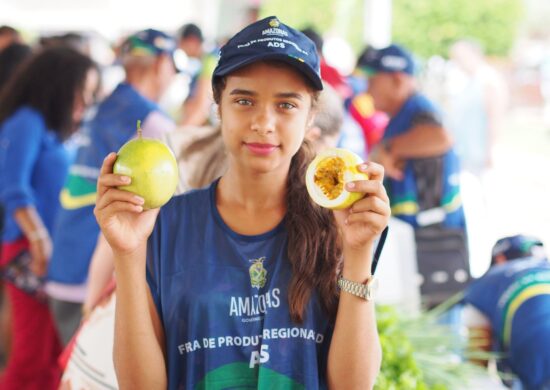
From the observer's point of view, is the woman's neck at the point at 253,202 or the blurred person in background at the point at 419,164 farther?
the blurred person in background at the point at 419,164

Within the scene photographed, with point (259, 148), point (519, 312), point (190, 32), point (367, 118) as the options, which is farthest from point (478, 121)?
point (259, 148)

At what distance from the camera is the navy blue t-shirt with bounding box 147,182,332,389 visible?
165 cm

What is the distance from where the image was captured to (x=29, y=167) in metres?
4.09

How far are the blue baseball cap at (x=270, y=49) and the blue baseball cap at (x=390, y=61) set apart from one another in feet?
9.70

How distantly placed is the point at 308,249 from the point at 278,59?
16.9 inches

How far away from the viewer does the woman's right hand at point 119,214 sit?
5.06ft

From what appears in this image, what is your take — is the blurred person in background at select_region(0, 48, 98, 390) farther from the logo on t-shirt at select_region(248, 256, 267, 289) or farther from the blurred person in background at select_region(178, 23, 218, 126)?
the logo on t-shirt at select_region(248, 256, 267, 289)

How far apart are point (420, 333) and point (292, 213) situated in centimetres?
108

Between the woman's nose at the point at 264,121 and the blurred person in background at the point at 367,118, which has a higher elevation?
the blurred person in background at the point at 367,118

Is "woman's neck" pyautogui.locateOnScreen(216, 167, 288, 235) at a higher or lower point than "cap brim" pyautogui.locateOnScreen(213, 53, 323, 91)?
lower

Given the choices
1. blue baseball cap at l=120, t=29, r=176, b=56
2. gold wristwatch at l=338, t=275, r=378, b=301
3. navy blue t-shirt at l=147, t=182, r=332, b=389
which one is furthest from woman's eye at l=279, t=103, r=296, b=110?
blue baseball cap at l=120, t=29, r=176, b=56

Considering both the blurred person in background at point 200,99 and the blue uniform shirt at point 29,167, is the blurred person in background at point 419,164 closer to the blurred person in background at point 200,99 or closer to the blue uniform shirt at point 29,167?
the blurred person in background at point 200,99

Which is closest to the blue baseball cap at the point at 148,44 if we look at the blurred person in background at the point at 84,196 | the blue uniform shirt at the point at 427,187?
the blurred person in background at the point at 84,196

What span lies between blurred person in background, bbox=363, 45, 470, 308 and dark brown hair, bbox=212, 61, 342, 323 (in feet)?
8.14
